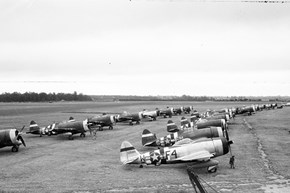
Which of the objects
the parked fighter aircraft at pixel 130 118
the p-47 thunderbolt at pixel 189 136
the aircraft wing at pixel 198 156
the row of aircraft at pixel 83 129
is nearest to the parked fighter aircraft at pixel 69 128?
the row of aircraft at pixel 83 129

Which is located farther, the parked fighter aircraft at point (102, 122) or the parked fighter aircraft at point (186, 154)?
the parked fighter aircraft at point (102, 122)

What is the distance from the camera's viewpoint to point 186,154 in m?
18.8

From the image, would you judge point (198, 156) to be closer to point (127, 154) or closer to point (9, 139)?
point (127, 154)

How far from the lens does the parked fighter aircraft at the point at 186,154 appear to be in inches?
730

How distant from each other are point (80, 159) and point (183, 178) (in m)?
9.31

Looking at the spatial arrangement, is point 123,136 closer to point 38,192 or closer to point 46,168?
point 46,168

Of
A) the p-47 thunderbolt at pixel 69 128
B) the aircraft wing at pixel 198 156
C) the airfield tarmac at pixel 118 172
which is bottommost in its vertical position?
the airfield tarmac at pixel 118 172

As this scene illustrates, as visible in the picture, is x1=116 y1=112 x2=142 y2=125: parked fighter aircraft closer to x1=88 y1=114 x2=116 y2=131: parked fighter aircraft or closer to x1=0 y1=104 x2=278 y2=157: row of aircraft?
x1=0 y1=104 x2=278 y2=157: row of aircraft

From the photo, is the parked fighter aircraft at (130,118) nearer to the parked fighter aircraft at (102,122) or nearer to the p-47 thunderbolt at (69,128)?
the parked fighter aircraft at (102,122)

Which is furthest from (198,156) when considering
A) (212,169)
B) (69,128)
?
(69,128)

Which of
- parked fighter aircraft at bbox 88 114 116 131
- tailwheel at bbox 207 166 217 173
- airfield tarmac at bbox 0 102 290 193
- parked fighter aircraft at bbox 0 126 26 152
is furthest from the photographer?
parked fighter aircraft at bbox 88 114 116 131

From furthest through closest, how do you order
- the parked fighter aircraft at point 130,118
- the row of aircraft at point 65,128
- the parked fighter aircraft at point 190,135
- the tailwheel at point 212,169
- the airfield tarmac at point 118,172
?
1. the parked fighter aircraft at point 130,118
2. the row of aircraft at point 65,128
3. the parked fighter aircraft at point 190,135
4. the tailwheel at point 212,169
5. the airfield tarmac at point 118,172

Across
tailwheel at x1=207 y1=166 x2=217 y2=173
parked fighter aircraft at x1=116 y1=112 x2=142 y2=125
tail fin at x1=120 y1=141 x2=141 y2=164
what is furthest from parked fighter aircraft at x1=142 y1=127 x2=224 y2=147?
parked fighter aircraft at x1=116 y1=112 x2=142 y2=125

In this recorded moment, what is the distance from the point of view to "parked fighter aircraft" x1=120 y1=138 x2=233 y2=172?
18531 millimetres
